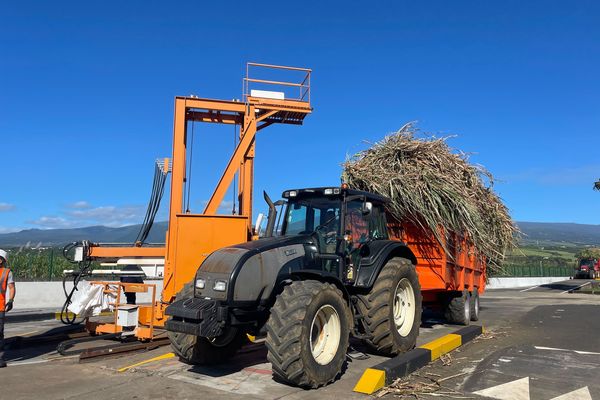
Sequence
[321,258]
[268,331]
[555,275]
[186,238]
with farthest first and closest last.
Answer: [555,275] < [186,238] < [321,258] < [268,331]

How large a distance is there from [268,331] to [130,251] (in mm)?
4682

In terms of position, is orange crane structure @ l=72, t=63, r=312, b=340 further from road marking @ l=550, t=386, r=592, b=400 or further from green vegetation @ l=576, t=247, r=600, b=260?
green vegetation @ l=576, t=247, r=600, b=260

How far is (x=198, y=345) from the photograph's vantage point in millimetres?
6285

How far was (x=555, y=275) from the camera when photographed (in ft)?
178

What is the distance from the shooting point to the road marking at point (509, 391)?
5582 millimetres

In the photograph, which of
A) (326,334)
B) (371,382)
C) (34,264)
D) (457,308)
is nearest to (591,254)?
(457,308)

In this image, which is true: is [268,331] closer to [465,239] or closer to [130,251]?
[130,251]

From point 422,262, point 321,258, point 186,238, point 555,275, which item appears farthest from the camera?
point 555,275

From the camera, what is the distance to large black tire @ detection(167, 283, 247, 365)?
618cm

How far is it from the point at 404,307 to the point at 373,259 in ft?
4.06

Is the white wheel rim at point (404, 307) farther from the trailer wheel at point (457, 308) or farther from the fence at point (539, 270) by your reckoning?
the fence at point (539, 270)

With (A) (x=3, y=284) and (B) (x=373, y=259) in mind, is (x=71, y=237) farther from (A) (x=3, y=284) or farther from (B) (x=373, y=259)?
(B) (x=373, y=259)

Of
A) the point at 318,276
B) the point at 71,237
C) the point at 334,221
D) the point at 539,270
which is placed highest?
the point at 71,237

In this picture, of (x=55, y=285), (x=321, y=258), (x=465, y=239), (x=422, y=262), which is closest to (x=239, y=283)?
(x=321, y=258)
